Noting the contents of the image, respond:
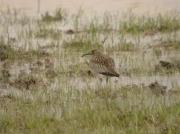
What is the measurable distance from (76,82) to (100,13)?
4055 mm

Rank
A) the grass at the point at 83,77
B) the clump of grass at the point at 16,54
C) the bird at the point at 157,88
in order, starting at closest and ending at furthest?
the grass at the point at 83,77, the bird at the point at 157,88, the clump of grass at the point at 16,54

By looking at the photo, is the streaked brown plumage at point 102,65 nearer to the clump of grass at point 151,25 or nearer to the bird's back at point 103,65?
the bird's back at point 103,65

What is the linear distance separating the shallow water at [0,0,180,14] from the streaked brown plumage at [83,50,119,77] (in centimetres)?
402

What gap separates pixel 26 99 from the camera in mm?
9188

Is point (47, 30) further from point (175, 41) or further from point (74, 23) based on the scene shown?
point (175, 41)

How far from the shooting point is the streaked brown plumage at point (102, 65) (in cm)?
986

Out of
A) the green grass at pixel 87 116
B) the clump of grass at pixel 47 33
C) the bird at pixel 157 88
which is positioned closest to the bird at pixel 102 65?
the bird at pixel 157 88

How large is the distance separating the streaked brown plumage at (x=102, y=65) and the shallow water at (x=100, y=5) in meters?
4.02

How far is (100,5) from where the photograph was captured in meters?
14.6

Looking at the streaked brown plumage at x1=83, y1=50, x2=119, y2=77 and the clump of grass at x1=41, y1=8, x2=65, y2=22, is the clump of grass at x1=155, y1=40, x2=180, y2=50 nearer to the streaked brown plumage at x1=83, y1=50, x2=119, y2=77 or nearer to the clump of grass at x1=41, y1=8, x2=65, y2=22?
the streaked brown plumage at x1=83, y1=50, x2=119, y2=77

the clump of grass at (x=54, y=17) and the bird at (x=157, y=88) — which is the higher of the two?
the clump of grass at (x=54, y=17)

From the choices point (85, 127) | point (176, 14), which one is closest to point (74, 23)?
point (176, 14)

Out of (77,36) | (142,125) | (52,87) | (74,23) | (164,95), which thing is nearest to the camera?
(142,125)

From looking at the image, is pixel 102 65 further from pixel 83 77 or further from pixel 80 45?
pixel 80 45
